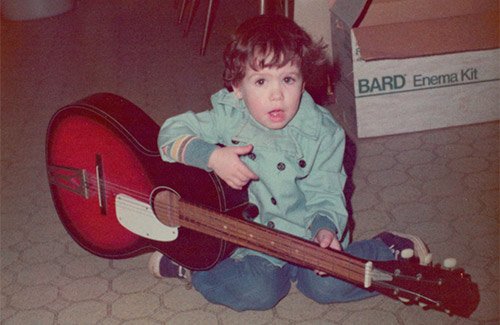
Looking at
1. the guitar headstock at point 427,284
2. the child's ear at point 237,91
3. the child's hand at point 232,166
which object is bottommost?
the guitar headstock at point 427,284

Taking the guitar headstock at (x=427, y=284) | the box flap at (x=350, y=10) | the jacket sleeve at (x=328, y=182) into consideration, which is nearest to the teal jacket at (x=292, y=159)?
the jacket sleeve at (x=328, y=182)

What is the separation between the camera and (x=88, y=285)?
4.99ft

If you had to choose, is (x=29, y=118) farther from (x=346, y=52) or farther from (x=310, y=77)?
(x=310, y=77)

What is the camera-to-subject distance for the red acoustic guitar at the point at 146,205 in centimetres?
107

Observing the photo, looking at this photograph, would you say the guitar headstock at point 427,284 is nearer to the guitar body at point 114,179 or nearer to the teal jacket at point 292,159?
the teal jacket at point 292,159

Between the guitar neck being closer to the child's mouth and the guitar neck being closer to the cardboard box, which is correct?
the child's mouth

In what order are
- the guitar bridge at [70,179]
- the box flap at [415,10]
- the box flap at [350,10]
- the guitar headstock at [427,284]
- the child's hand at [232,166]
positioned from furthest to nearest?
1. the box flap at [415,10]
2. the box flap at [350,10]
3. the guitar bridge at [70,179]
4. the child's hand at [232,166]
5. the guitar headstock at [427,284]

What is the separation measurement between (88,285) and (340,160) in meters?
0.76

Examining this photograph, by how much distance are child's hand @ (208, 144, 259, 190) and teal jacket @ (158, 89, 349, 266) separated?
0.03 m

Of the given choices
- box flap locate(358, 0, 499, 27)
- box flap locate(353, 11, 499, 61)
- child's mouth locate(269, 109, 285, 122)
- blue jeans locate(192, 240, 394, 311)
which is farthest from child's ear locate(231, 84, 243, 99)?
box flap locate(358, 0, 499, 27)

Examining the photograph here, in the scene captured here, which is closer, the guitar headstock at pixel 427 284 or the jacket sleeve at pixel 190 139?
the guitar headstock at pixel 427 284

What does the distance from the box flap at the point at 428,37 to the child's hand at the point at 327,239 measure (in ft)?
3.09

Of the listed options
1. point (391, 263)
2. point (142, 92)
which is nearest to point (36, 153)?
point (142, 92)

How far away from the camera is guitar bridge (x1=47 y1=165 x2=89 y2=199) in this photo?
1.48 metres
